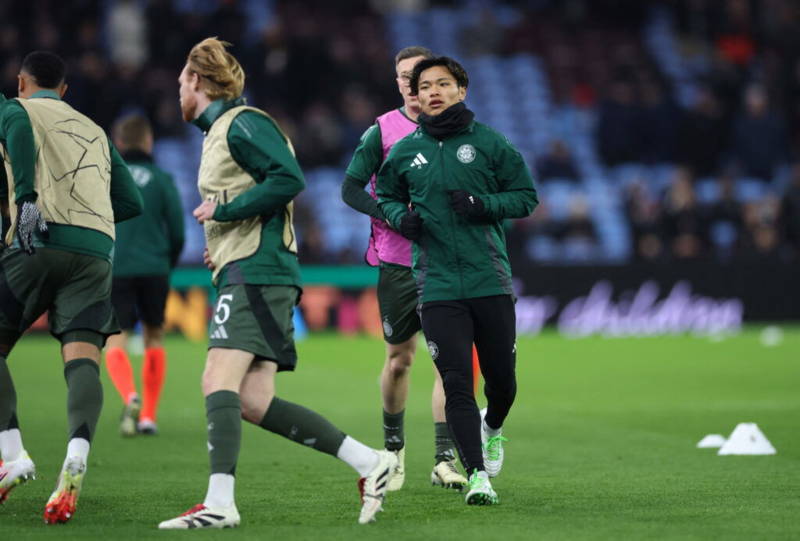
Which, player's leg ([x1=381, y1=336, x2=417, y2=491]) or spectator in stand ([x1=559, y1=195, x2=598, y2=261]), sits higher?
spectator in stand ([x1=559, y1=195, x2=598, y2=261])

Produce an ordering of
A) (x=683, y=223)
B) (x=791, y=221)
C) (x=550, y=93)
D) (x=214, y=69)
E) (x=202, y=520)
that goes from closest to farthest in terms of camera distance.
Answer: (x=202, y=520), (x=214, y=69), (x=683, y=223), (x=791, y=221), (x=550, y=93)

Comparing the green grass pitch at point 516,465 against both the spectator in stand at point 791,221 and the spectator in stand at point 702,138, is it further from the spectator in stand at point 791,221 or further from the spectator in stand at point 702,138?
the spectator in stand at point 702,138

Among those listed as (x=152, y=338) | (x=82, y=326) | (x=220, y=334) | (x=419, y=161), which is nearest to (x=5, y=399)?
(x=82, y=326)

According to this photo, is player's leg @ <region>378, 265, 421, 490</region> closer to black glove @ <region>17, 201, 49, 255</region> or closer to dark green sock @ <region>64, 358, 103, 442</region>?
dark green sock @ <region>64, 358, 103, 442</region>

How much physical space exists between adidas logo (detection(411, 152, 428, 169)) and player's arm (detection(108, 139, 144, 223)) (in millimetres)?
1554

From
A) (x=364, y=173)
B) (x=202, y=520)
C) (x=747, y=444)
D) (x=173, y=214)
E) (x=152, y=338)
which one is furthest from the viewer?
(x=173, y=214)

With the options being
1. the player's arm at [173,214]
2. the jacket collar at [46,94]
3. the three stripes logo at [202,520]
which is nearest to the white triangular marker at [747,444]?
the three stripes logo at [202,520]

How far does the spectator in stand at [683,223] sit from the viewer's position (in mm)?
24000

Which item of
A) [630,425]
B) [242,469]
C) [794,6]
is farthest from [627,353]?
[794,6]

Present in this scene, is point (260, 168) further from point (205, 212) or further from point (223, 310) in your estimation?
point (223, 310)

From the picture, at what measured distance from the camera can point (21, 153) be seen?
711cm

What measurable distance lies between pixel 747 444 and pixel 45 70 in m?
5.09

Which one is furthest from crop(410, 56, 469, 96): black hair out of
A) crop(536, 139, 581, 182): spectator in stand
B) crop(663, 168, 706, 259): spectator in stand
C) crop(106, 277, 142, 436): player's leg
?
crop(536, 139, 581, 182): spectator in stand

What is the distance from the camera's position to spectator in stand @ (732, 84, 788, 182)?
2645 centimetres
